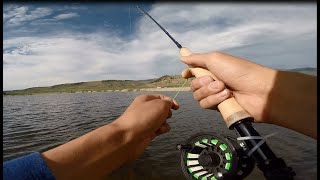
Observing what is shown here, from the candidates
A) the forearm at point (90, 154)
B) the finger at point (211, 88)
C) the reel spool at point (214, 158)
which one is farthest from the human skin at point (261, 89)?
the forearm at point (90, 154)

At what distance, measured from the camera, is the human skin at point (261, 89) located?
2.36 metres

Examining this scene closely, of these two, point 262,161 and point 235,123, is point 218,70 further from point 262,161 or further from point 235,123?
point 262,161

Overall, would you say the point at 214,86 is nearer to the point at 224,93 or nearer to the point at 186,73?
the point at 224,93

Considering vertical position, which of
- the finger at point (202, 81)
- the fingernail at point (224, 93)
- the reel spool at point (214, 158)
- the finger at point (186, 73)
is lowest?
the reel spool at point (214, 158)

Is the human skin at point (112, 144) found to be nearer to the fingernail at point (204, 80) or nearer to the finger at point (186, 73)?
the fingernail at point (204, 80)

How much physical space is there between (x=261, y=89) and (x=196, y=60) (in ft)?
2.29

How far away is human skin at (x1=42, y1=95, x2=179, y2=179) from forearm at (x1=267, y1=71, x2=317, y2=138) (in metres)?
0.88

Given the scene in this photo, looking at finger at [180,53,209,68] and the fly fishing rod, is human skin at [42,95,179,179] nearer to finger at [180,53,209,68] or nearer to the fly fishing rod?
the fly fishing rod

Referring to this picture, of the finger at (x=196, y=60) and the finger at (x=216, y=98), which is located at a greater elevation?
the finger at (x=196, y=60)

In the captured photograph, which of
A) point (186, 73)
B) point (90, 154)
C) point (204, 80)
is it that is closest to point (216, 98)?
point (204, 80)

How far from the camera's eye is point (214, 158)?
7.62ft

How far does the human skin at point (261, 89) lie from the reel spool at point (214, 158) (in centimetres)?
51

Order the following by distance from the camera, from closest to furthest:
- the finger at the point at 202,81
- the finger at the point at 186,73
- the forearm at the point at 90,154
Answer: the forearm at the point at 90,154 → the finger at the point at 202,81 → the finger at the point at 186,73

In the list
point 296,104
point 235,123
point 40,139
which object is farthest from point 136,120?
point 40,139
